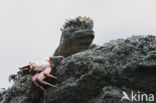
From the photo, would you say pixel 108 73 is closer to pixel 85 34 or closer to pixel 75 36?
pixel 85 34

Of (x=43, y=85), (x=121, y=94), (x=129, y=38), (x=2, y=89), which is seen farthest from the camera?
(x=2, y=89)

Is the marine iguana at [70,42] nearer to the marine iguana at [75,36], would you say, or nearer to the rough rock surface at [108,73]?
the marine iguana at [75,36]

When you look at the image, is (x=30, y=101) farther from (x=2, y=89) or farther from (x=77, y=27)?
(x=77, y=27)

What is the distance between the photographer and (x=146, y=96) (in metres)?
6.42

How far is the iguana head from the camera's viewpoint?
8486 millimetres

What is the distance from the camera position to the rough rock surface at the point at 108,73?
6.42 meters

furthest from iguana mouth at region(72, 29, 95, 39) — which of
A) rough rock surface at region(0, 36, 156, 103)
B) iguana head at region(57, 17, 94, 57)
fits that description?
rough rock surface at region(0, 36, 156, 103)

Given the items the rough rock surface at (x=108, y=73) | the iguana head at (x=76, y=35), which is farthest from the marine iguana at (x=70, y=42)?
the rough rock surface at (x=108, y=73)

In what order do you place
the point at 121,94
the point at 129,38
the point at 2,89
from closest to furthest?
the point at 121,94, the point at 129,38, the point at 2,89

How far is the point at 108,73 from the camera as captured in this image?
256 inches

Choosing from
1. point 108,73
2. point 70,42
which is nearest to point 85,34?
point 70,42

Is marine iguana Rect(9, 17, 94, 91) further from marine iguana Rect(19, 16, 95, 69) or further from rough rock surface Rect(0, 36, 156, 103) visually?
rough rock surface Rect(0, 36, 156, 103)

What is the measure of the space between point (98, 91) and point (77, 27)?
8.94ft

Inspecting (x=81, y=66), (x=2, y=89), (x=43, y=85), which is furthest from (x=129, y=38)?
(x=2, y=89)
